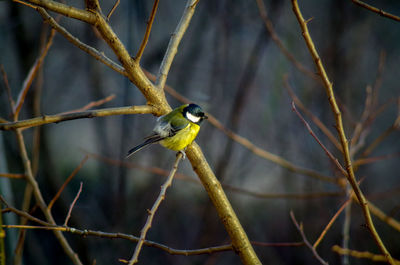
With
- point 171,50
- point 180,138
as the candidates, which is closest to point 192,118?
Answer: point 180,138

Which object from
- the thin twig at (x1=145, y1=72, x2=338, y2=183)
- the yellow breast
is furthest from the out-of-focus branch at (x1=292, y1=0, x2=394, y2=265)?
the yellow breast

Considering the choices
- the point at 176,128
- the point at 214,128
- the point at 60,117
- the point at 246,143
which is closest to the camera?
the point at 60,117

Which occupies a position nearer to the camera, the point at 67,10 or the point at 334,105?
the point at 334,105

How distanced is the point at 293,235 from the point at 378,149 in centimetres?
309

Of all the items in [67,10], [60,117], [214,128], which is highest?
[214,128]

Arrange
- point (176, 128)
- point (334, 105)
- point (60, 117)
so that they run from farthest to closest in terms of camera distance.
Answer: point (176, 128) < point (60, 117) < point (334, 105)

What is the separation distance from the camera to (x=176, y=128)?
2705mm

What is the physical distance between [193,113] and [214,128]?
89.7 inches

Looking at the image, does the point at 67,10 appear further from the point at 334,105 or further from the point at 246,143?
the point at 246,143

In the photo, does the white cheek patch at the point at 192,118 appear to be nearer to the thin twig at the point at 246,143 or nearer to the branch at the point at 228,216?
the thin twig at the point at 246,143

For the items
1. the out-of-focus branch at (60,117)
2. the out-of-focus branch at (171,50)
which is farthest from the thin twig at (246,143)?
the out-of-focus branch at (60,117)

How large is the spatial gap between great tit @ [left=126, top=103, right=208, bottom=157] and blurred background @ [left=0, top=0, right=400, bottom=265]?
0.81 m

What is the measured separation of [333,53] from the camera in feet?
15.5

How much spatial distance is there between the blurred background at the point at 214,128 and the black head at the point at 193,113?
Answer: 31.1 inches
